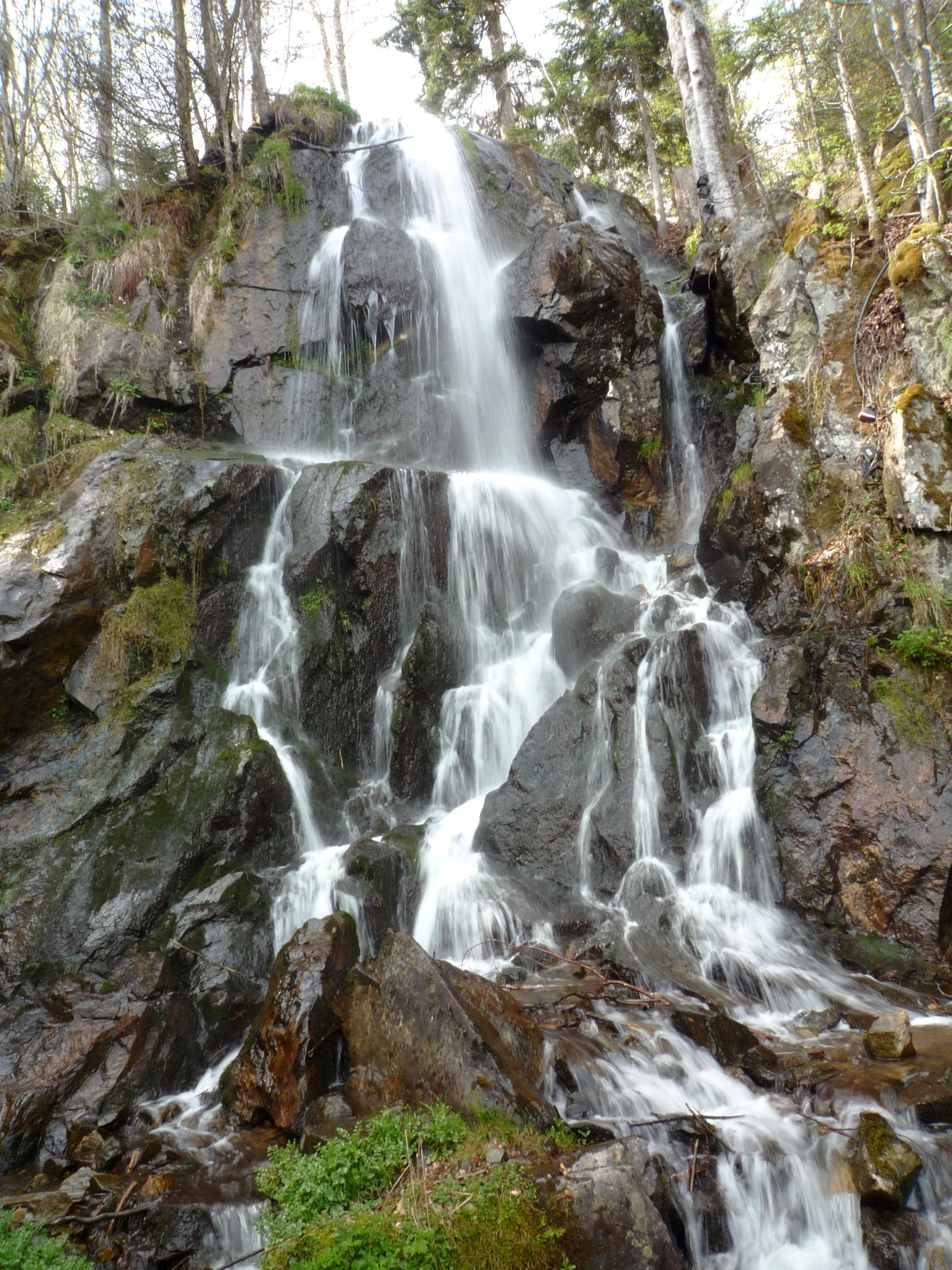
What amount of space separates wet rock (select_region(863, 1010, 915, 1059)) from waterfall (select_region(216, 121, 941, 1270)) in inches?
23.7

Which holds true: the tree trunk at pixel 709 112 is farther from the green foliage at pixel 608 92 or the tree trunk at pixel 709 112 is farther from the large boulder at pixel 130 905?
the large boulder at pixel 130 905

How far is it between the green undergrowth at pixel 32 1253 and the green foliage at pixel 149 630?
5.96 metres

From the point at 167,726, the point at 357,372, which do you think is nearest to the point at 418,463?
the point at 357,372

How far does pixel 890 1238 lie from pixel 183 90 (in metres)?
19.7

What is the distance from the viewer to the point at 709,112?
45.8ft

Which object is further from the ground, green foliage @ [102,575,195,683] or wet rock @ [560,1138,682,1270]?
green foliage @ [102,575,195,683]

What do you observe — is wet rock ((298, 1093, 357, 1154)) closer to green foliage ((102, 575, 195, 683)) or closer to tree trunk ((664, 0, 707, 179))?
green foliage ((102, 575, 195, 683))

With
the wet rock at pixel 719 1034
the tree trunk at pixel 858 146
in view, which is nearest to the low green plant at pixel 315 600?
the wet rock at pixel 719 1034

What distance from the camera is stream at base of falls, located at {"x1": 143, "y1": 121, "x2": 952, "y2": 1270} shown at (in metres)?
4.04

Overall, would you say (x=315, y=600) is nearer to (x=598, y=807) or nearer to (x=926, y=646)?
(x=598, y=807)

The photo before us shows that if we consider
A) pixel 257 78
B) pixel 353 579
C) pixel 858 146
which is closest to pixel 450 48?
pixel 257 78

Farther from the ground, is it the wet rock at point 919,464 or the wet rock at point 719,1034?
the wet rock at point 919,464

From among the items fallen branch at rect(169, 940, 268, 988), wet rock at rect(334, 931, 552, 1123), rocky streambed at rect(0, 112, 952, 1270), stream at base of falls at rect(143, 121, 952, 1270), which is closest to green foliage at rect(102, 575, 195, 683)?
rocky streambed at rect(0, 112, 952, 1270)

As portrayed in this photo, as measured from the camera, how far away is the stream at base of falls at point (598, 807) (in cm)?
404
